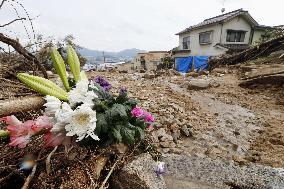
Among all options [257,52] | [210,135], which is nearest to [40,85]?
[210,135]

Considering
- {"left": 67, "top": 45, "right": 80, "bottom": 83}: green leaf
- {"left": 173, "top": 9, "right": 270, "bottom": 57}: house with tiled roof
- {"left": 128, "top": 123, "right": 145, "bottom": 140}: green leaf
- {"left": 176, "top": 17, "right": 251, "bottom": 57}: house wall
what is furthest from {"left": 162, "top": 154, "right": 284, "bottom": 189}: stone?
{"left": 176, "top": 17, "right": 251, "bottom": 57}: house wall

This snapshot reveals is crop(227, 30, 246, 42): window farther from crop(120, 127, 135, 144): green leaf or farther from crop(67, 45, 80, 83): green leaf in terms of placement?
crop(120, 127, 135, 144): green leaf

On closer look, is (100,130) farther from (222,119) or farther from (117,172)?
(222,119)

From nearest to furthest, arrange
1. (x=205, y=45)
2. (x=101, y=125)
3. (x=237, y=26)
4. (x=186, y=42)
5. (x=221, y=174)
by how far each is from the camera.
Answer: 1. (x=101, y=125)
2. (x=221, y=174)
3. (x=237, y=26)
4. (x=205, y=45)
5. (x=186, y=42)

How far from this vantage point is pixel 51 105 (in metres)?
1.62

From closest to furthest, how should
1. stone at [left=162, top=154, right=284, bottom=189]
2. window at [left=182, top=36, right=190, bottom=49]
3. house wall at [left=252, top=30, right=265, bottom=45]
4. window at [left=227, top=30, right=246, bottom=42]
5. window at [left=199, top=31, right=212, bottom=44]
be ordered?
stone at [left=162, top=154, right=284, bottom=189]
window at [left=227, top=30, right=246, bottom=42]
window at [left=199, top=31, right=212, bottom=44]
house wall at [left=252, top=30, right=265, bottom=45]
window at [left=182, top=36, right=190, bottom=49]

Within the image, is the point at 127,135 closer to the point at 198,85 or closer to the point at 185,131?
the point at 185,131

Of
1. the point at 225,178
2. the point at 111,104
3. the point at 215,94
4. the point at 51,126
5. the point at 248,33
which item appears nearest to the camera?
the point at 51,126

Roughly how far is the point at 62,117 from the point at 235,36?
75.6 feet

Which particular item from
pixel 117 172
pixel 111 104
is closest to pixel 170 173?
pixel 117 172

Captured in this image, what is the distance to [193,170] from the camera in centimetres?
235

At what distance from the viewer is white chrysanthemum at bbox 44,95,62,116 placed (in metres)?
1.62

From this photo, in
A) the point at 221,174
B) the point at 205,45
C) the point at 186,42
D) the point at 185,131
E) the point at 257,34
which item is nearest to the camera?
the point at 221,174

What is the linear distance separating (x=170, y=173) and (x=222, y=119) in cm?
288
